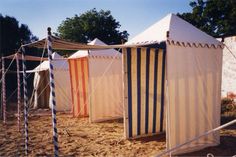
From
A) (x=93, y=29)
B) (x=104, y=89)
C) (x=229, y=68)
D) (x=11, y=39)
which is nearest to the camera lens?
(x=104, y=89)

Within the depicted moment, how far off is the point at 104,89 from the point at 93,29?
14767 mm

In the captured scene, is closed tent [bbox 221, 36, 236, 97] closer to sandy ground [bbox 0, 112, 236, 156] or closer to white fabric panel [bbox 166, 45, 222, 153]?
sandy ground [bbox 0, 112, 236, 156]

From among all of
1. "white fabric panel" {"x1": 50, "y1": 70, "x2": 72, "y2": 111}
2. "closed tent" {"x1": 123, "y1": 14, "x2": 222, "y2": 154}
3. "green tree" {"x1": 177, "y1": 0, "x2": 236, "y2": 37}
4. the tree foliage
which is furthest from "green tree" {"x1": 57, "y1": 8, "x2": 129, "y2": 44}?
"closed tent" {"x1": 123, "y1": 14, "x2": 222, "y2": 154}

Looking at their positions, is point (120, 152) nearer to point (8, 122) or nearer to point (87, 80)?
point (87, 80)

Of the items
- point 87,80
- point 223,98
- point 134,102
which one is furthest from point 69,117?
point 223,98

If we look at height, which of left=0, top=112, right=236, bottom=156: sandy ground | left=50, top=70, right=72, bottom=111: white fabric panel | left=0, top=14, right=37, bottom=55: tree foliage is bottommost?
left=0, top=112, right=236, bottom=156: sandy ground

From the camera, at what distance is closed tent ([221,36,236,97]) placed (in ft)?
32.3

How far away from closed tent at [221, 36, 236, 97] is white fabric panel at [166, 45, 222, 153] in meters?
4.27

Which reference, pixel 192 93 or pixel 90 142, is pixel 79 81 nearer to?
pixel 90 142

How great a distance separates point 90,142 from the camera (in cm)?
682

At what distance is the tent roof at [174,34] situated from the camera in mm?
5531

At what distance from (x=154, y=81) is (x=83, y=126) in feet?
10.1

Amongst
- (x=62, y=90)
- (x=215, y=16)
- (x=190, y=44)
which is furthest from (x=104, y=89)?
(x=215, y=16)

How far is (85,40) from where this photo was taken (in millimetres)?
23844
